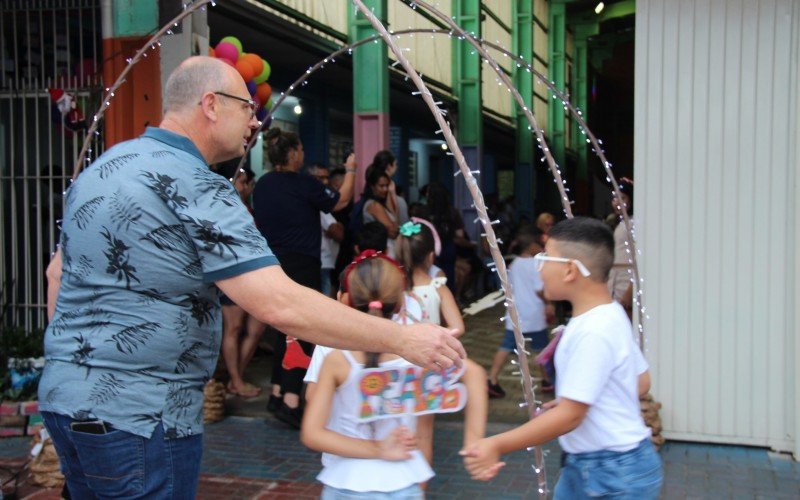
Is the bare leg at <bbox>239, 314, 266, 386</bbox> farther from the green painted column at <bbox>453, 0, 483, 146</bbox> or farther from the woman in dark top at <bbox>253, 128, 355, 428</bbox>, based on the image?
the green painted column at <bbox>453, 0, 483, 146</bbox>

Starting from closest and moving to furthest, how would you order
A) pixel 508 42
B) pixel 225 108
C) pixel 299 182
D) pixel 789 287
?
pixel 225 108
pixel 789 287
pixel 299 182
pixel 508 42

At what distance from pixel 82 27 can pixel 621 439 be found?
235 inches

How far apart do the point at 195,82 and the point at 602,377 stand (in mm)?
1476

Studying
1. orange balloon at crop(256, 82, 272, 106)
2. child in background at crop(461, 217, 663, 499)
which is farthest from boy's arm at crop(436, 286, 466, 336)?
orange balloon at crop(256, 82, 272, 106)

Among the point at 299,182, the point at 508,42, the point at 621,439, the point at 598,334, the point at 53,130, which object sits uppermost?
the point at 508,42

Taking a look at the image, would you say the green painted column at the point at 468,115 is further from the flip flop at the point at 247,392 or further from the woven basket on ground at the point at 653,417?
the woven basket on ground at the point at 653,417

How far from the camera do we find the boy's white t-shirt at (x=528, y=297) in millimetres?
7168

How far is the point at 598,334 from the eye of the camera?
2.86 m

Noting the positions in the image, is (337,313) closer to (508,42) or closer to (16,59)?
(16,59)

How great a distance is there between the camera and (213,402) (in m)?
6.57

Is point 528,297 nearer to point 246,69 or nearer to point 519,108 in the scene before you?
point 246,69

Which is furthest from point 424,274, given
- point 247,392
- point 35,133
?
point 35,133

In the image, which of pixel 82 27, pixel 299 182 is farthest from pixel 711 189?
pixel 82 27

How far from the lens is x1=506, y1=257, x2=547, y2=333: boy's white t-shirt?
23.5ft
